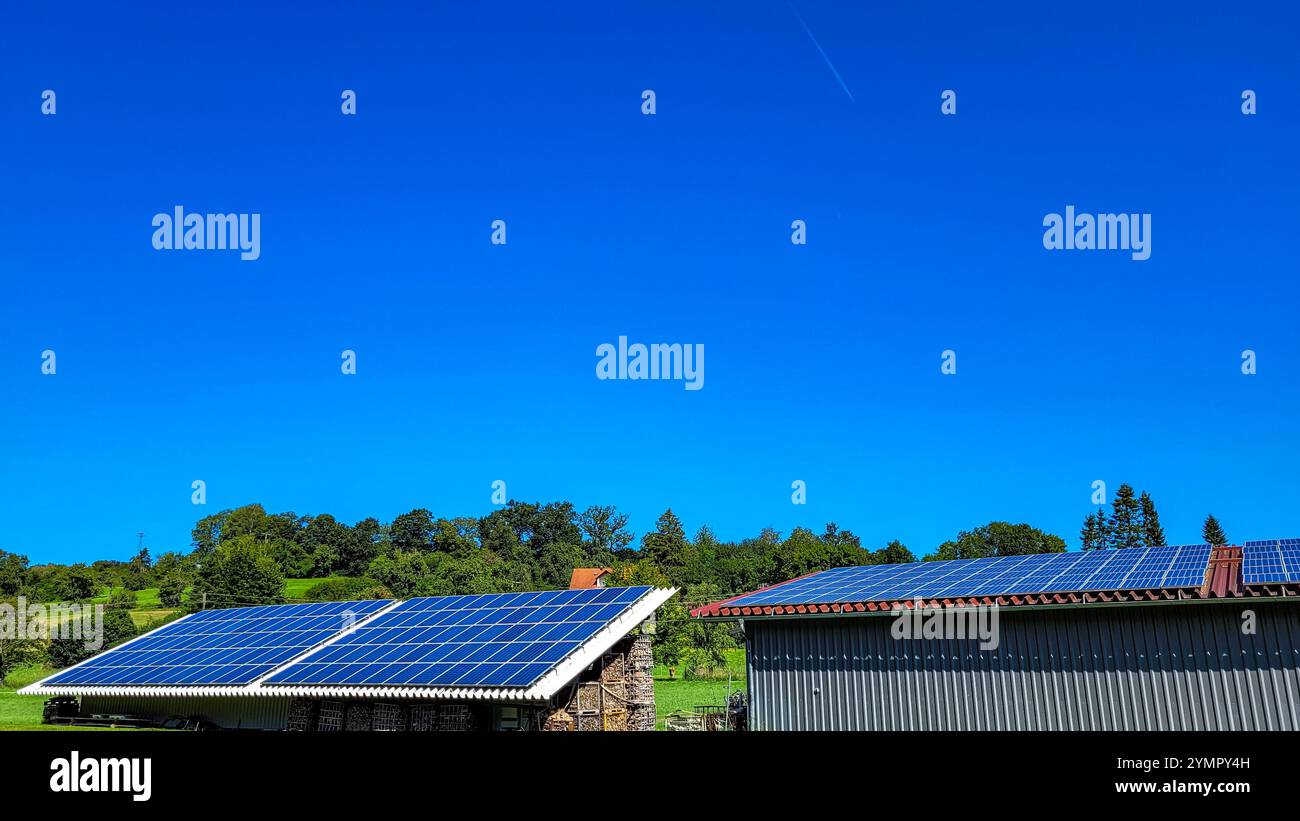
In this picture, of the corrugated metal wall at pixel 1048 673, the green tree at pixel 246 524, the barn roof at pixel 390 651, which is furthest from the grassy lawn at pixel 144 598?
the corrugated metal wall at pixel 1048 673

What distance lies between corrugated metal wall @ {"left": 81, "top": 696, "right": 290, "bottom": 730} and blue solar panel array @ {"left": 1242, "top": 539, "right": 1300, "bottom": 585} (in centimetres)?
2572

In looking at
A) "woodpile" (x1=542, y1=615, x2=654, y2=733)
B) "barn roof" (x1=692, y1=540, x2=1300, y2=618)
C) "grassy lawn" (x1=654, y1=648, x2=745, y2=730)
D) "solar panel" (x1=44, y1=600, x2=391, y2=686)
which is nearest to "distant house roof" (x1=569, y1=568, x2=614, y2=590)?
"grassy lawn" (x1=654, y1=648, x2=745, y2=730)

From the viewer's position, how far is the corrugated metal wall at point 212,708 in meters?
29.1

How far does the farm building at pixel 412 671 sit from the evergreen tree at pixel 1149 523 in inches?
4043

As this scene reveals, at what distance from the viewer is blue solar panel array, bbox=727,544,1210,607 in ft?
62.6

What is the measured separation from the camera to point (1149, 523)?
371ft

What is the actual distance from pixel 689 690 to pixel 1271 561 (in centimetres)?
3119

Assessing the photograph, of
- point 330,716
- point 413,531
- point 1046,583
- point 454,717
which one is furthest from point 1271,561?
point 413,531

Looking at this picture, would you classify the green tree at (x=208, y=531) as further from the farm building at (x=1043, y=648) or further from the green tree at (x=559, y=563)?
the farm building at (x=1043, y=648)
